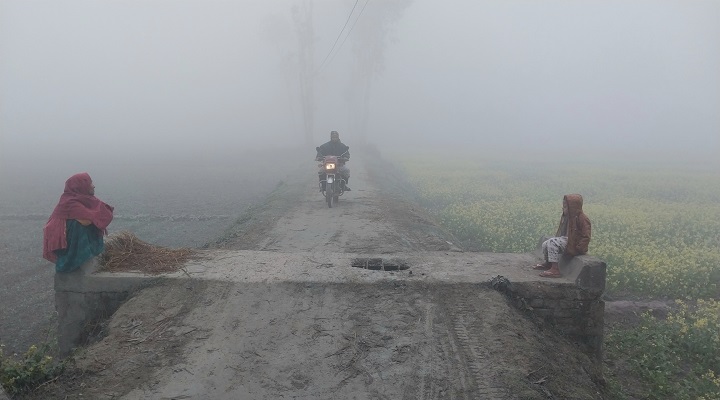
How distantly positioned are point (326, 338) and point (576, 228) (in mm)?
3613

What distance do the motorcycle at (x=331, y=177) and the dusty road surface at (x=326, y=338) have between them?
6.20 metres

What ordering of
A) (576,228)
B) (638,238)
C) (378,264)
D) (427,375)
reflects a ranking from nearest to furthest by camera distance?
(427,375), (576,228), (378,264), (638,238)

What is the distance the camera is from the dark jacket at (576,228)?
6.69 metres

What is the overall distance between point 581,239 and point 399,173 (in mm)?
23790

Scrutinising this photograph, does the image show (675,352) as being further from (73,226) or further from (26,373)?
(73,226)

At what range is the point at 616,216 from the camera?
15.8 metres

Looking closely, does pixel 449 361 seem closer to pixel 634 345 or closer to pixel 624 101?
pixel 634 345

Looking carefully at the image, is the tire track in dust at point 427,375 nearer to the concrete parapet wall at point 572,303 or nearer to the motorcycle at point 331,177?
the concrete parapet wall at point 572,303

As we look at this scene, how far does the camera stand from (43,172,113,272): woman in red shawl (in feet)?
20.0

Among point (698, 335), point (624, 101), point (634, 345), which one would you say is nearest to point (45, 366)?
point (634, 345)

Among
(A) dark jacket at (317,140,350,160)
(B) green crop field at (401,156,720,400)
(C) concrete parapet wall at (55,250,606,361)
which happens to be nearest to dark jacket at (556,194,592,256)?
(C) concrete parapet wall at (55,250,606,361)

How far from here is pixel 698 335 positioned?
7191mm

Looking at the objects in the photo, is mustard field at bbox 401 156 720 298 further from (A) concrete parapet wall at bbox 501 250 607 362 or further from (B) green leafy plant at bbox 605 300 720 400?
(A) concrete parapet wall at bbox 501 250 607 362

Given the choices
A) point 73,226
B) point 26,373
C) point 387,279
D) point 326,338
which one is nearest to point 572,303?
point 387,279
